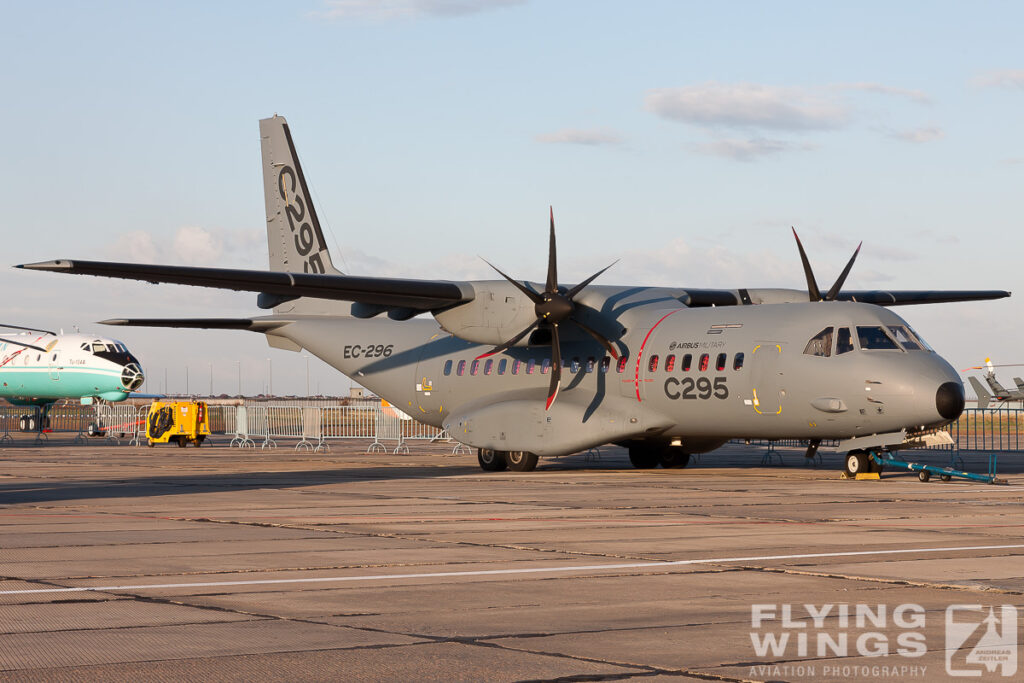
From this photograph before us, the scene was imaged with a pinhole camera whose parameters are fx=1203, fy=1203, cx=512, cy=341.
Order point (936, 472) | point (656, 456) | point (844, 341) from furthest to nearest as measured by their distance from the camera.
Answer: point (656, 456)
point (844, 341)
point (936, 472)

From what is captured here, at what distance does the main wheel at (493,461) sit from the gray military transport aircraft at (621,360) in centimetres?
3

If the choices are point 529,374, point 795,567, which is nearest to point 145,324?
point 529,374

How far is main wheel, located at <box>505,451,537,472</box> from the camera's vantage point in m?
26.4

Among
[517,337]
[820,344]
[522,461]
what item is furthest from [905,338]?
[522,461]

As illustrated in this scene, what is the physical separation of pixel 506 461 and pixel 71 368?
31.4 m

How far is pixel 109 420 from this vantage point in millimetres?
53094

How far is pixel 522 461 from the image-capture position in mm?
26453

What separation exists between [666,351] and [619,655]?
59.6 ft

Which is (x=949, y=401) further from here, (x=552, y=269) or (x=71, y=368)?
(x=71, y=368)

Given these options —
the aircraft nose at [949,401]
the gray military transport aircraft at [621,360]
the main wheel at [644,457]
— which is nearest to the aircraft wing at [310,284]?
the gray military transport aircraft at [621,360]

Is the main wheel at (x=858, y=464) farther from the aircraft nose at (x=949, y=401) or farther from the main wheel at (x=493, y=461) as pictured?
the main wheel at (x=493, y=461)

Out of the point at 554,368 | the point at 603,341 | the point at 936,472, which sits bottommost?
the point at 936,472

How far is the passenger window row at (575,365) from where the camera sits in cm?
2367

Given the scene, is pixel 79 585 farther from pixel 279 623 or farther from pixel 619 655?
pixel 619 655
